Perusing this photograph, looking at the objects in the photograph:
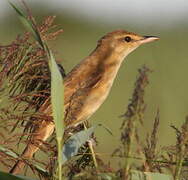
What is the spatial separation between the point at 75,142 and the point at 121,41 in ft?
8.96

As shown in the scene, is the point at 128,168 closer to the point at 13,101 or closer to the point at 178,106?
the point at 13,101

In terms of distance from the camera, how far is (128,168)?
2.29 metres

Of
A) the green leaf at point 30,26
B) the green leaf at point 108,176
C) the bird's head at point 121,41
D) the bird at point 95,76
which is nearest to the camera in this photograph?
the green leaf at point 108,176

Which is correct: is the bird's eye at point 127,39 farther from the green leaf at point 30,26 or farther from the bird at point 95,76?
the green leaf at point 30,26

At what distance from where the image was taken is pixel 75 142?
3.06m

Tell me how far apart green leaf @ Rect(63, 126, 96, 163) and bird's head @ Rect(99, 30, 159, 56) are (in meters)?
2.68

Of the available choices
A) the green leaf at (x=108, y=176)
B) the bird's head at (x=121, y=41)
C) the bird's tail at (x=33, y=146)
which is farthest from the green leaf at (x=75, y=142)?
the bird's head at (x=121, y=41)

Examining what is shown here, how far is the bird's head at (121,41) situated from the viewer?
5711 mm

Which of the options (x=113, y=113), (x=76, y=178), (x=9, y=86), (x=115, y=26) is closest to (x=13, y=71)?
(x=9, y=86)

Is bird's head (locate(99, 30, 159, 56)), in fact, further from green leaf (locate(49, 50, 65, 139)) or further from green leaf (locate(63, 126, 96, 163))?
green leaf (locate(49, 50, 65, 139))

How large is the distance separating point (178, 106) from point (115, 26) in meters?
7.16

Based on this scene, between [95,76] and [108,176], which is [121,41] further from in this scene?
[108,176]

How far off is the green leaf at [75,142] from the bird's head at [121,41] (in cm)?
268

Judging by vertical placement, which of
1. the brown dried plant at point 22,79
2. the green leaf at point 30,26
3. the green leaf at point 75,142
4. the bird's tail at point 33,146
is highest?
the green leaf at point 30,26
